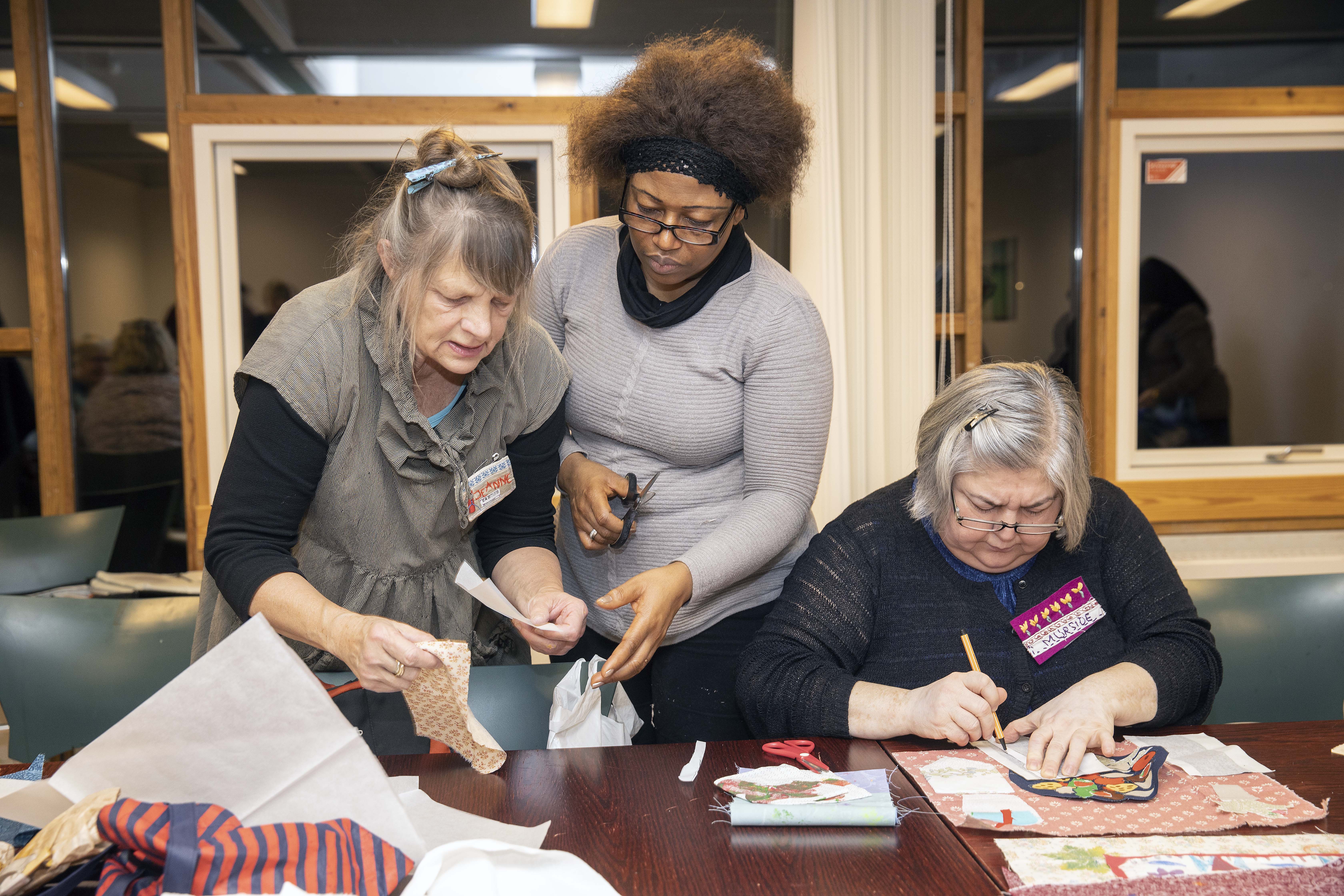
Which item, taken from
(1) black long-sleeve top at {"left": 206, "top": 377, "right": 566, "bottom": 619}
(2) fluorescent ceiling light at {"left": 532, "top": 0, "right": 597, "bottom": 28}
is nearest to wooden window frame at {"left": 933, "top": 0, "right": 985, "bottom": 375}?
(2) fluorescent ceiling light at {"left": 532, "top": 0, "right": 597, "bottom": 28}

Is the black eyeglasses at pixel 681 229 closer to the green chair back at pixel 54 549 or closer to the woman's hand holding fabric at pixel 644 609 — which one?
the woman's hand holding fabric at pixel 644 609

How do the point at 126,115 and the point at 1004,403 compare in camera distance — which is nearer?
the point at 1004,403

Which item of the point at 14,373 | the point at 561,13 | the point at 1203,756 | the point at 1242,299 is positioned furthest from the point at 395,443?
the point at 1242,299

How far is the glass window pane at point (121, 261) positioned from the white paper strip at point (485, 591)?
2573mm

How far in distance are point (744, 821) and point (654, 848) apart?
11cm

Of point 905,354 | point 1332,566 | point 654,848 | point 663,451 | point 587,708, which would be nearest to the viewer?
point 654,848

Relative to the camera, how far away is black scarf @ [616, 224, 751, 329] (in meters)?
1.65

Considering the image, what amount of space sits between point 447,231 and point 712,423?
0.59m

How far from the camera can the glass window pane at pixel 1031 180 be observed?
11.2ft

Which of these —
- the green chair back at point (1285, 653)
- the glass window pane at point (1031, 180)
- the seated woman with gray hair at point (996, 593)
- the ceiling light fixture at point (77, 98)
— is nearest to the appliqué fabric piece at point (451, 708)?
the seated woman with gray hair at point (996, 593)

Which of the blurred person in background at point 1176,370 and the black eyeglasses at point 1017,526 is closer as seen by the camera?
the black eyeglasses at point 1017,526

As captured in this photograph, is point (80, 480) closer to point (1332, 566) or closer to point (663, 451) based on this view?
point (663, 451)

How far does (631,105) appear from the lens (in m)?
1.56

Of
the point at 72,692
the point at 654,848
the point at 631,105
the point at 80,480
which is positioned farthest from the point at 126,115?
the point at 654,848
